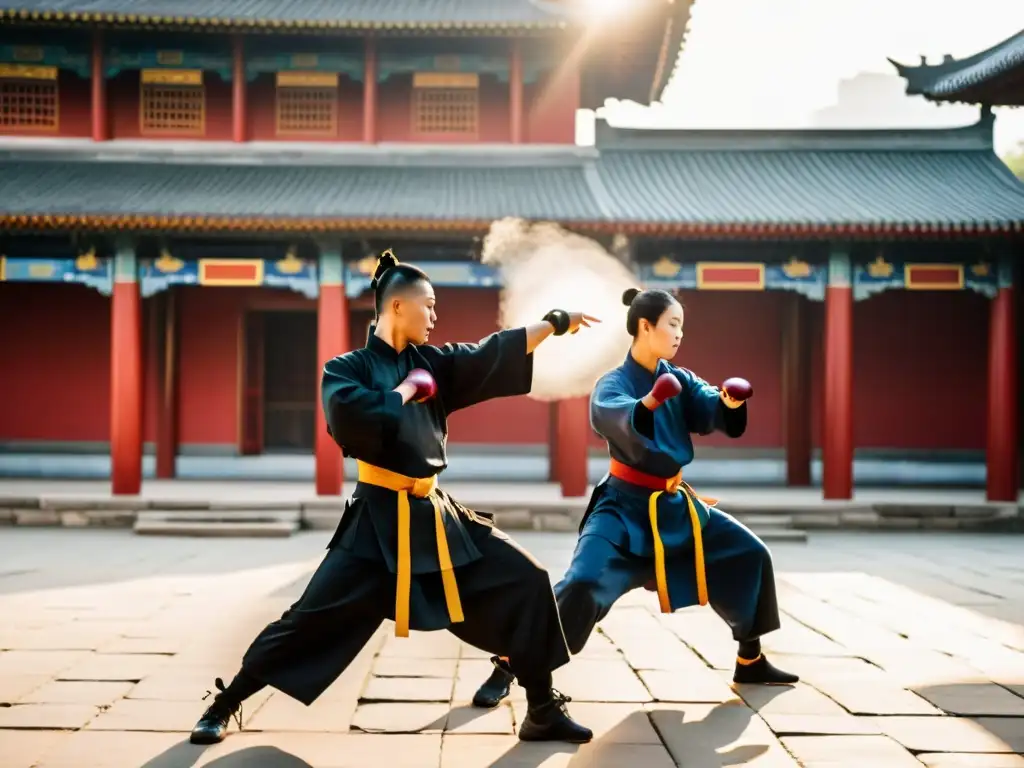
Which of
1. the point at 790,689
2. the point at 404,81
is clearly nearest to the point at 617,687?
the point at 790,689

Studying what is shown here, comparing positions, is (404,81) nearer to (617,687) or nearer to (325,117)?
(325,117)

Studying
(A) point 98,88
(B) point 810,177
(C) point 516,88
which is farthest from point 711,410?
(A) point 98,88

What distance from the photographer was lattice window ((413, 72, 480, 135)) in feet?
42.3

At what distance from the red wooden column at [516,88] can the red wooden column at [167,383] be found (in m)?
5.29

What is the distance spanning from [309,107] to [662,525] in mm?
10894

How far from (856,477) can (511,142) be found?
6.68 metres

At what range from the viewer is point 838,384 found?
412 inches

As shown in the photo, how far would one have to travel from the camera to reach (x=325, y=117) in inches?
512

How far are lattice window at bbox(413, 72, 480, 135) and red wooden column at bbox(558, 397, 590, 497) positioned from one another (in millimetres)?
4901

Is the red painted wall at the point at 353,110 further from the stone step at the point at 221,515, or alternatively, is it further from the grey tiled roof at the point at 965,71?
the stone step at the point at 221,515

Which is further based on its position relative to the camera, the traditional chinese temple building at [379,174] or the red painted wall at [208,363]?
the red painted wall at [208,363]

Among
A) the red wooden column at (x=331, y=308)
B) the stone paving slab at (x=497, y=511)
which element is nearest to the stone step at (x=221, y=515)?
the stone paving slab at (x=497, y=511)

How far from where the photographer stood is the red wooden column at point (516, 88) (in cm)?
1251

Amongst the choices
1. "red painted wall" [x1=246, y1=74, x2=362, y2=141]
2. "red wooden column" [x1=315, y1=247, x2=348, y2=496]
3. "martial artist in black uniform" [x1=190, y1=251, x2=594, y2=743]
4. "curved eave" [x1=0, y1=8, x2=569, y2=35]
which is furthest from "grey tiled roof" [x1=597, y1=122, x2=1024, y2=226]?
"martial artist in black uniform" [x1=190, y1=251, x2=594, y2=743]
